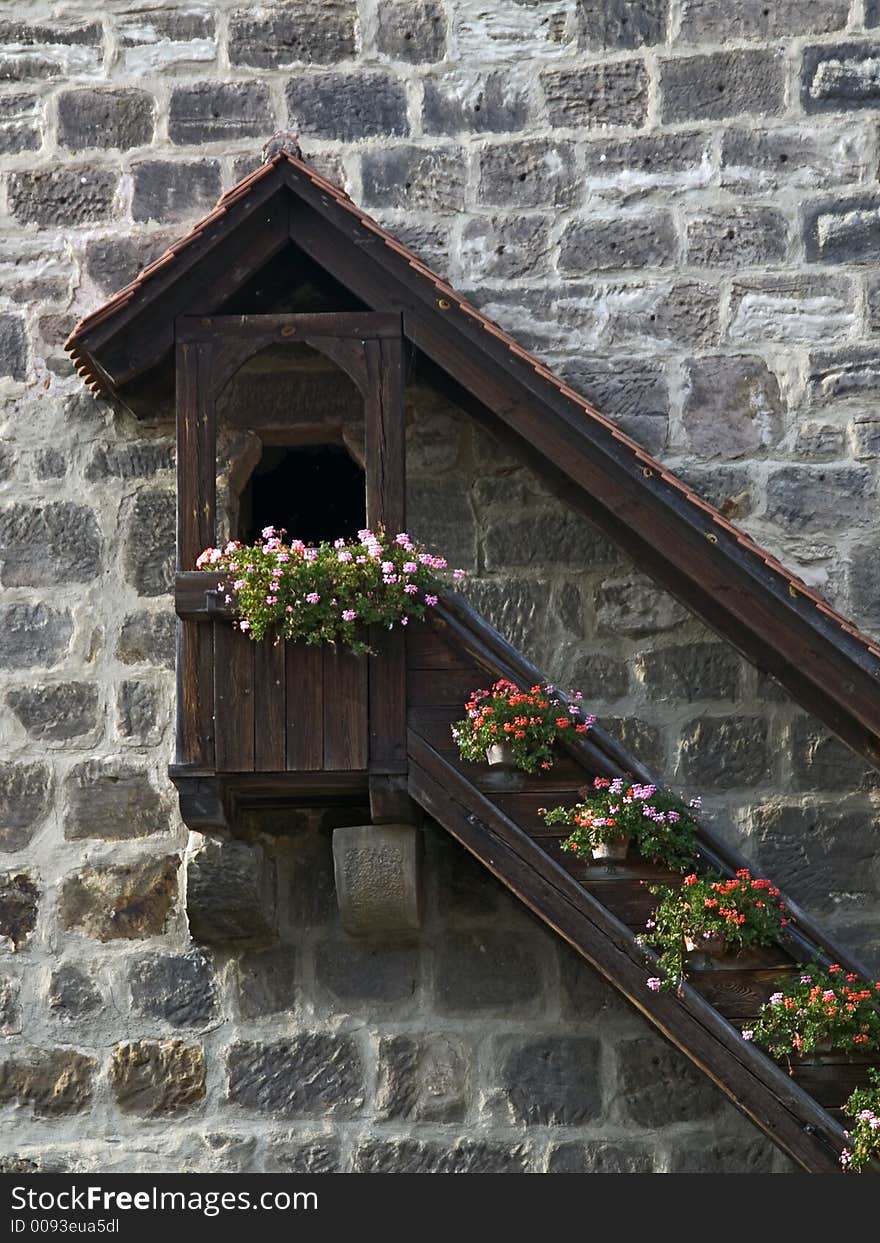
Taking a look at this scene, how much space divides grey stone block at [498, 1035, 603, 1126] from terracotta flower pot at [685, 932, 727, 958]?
0.95 metres

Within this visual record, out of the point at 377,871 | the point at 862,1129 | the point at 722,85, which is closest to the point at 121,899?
the point at 377,871

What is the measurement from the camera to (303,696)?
669 cm

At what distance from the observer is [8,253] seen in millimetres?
7812

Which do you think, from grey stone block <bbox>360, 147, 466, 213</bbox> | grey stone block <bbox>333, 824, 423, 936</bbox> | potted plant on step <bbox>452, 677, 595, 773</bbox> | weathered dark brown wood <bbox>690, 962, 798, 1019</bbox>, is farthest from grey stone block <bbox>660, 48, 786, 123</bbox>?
weathered dark brown wood <bbox>690, 962, 798, 1019</bbox>

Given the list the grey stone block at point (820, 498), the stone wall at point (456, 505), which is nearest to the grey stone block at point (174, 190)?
the stone wall at point (456, 505)

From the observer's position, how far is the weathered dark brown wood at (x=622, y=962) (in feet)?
20.6

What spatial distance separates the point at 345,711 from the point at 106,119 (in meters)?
2.51

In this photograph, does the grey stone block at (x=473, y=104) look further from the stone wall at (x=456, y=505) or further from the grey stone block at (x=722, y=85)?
the grey stone block at (x=722, y=85)

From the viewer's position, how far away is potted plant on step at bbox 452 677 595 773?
6.49 m

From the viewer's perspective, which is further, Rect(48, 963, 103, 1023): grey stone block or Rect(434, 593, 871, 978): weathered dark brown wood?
Rect(48, 963, 103, 1023): grey stone block

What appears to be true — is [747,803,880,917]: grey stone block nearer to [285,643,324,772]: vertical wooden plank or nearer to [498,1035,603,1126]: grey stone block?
[498,1035,603,1126]: grey stone block

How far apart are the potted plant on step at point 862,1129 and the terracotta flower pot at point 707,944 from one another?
54cm

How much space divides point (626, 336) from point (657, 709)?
1.26m

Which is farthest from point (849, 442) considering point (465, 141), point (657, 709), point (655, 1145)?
point (655, 1145)
